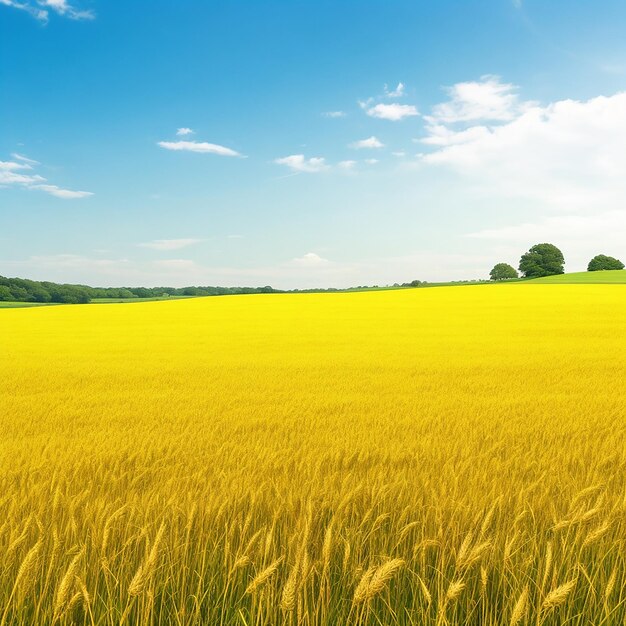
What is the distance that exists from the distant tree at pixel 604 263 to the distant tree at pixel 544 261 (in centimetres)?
983

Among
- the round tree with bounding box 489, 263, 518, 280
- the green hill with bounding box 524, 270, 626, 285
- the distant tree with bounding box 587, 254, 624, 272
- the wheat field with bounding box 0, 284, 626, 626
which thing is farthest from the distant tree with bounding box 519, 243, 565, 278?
the wheat field with bounding box 0, 284, 626, 626

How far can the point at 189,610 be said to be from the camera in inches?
96.3

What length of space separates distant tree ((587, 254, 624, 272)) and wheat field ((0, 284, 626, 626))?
99.9 m

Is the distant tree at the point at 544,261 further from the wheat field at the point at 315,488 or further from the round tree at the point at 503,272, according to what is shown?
the wheat field at the point at 315,488

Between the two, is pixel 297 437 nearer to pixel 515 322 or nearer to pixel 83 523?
pixel 83 523

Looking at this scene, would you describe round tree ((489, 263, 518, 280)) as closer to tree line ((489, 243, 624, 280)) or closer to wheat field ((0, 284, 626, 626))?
tree line ((489, 243, 624, 280))

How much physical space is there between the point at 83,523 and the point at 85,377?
7913mm

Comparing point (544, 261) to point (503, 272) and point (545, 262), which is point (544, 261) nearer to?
point (545, 262)

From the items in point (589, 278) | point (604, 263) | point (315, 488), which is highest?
point (604, 263)

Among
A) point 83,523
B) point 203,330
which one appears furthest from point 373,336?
point 83,523

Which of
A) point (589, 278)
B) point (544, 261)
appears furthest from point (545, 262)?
point (589, 278)

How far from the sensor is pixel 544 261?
94875mm

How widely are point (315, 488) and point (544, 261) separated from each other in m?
101

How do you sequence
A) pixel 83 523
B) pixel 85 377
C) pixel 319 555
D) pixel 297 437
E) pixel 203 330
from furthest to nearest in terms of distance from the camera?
1. pixel 203 330
2. pixel 85 377
3. pixel 297 437
4. pixel 83 523
5. pixel 319 555
